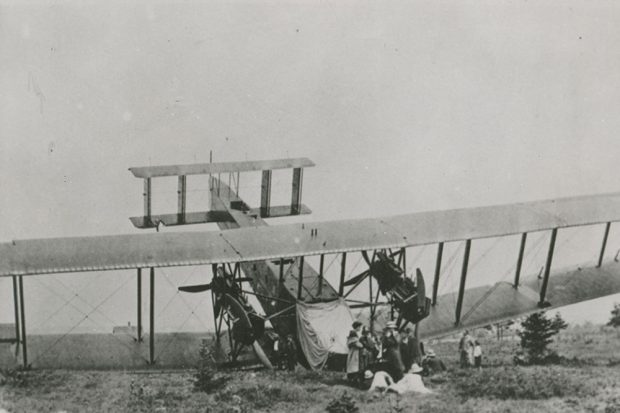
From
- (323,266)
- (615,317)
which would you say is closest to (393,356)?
(323,266)

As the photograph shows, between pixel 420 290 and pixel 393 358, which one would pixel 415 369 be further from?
pixel 420 290

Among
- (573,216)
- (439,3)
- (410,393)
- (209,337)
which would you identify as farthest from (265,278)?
(439,3)

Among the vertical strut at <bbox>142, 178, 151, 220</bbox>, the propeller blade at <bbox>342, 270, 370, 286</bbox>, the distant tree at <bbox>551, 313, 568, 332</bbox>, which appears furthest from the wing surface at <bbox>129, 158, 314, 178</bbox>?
the distant tree at <bbox>551, 313, 568, 332</bbox>

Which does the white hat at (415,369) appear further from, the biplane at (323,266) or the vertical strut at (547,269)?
the vertical strut at (547,269)

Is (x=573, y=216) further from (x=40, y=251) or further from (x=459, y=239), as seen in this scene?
(x=40, y=251)

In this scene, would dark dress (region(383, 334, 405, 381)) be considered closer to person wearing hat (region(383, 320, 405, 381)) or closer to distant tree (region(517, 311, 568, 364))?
person wearing hat (region(383, 320, 405, 381))

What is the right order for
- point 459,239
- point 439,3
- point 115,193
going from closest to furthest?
point 459,239 < point 439,3 < point 115,193

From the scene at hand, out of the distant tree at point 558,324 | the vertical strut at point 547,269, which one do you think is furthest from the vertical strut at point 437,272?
the distant tree at point 558,324
